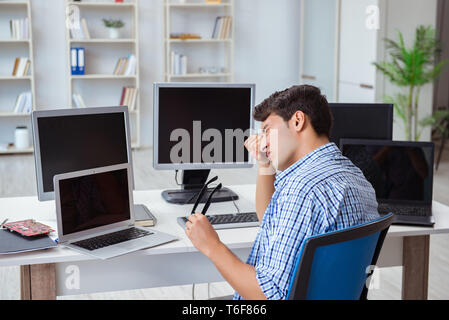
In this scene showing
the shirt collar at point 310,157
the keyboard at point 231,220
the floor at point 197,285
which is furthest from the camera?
the floor at point 197,285

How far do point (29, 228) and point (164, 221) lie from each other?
1.60 feet

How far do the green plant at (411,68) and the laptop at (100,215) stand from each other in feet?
13.8

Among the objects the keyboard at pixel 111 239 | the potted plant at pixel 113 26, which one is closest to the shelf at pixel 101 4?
the potted plant at pixel 113 26

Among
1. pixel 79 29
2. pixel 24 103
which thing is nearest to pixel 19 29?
pixel 79 29

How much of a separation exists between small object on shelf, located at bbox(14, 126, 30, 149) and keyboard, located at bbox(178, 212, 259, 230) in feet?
16.2

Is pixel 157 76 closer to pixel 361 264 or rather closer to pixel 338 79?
pixel 338 79

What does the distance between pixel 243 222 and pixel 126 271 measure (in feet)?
1.50

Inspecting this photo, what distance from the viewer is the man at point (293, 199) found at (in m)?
1.33

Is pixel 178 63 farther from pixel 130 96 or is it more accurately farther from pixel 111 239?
pixel 111 239

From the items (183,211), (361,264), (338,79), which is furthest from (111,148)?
(338,79)

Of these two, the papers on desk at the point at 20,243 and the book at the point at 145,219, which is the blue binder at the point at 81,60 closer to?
the book at the point at 145,219

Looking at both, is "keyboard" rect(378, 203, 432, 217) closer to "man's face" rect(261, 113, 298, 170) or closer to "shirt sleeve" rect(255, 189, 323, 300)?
"man's face" rect(261, 113, 298, 170)

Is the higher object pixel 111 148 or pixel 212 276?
pixel 111 148
